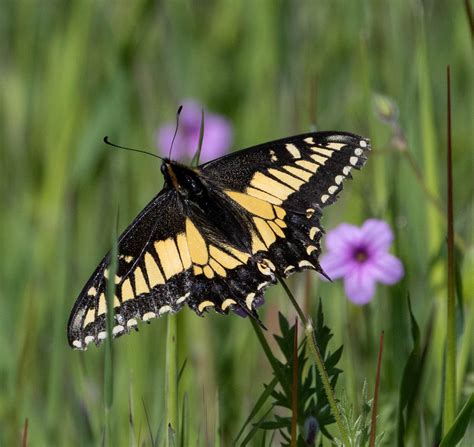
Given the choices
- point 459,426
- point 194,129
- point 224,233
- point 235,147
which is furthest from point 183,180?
point 194,129

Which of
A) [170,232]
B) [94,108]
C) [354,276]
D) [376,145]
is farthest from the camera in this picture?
[94,108]

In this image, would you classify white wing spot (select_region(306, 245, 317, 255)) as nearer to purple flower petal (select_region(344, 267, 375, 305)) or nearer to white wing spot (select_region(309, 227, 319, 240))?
white wing spot (select_region(309, 227, 319, 240))

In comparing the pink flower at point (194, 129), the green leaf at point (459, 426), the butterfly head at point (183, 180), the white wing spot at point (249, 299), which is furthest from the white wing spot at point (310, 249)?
the pink flower at point (194, 129)

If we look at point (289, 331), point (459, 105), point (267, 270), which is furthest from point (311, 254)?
point (459, 105)

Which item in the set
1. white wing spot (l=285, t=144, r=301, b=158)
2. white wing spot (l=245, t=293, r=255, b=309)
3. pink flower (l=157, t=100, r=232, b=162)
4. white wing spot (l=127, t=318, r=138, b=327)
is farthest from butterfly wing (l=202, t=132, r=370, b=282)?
pink flower (l=157, t=100, r=232, b=162)

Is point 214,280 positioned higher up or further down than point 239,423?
higher up

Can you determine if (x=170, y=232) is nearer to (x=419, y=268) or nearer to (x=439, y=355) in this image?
(x=439, y=355)

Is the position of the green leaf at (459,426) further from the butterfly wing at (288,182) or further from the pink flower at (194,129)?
the pink flower at (194,129)

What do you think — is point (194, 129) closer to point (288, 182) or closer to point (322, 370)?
point (288, 182)

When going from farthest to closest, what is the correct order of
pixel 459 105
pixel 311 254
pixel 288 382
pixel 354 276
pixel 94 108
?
1. pixel 459 105
2. pixel 94 108
3. pixel 354 276
4. pixel 311 254
5. pixel 288 382
